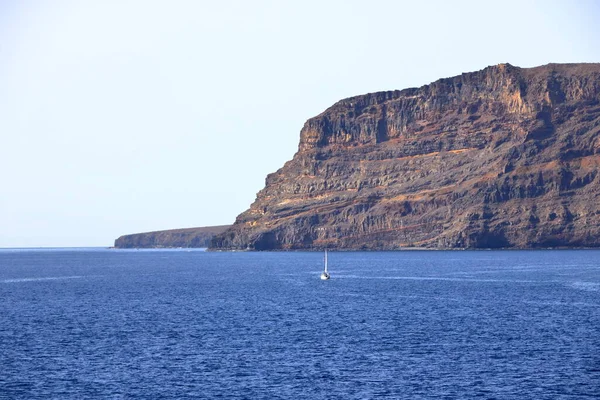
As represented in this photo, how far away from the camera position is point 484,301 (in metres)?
96.2

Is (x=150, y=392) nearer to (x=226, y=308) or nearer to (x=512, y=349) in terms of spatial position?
(x=512, y=349)

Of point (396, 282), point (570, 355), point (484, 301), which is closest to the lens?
point (570, 355)

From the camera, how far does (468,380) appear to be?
51.4 metres

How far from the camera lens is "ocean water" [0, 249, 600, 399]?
50125mm

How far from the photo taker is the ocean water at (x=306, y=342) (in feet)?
164

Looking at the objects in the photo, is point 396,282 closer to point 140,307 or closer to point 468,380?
point 140,307

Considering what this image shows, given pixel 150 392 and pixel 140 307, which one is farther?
pixel 140 307

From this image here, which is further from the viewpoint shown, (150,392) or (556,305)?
(556,305)

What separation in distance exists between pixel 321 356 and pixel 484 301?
41514 mm

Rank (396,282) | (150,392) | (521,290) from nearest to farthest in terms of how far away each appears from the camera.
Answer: (150,392)
(521,290)
(396,282)

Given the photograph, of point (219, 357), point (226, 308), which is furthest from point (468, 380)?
point (226, 308)

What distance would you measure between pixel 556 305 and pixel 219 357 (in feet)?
147

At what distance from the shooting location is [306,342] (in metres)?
65.9

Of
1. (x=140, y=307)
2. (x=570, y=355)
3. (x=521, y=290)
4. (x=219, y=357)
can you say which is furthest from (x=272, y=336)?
(x=521, y=290)
